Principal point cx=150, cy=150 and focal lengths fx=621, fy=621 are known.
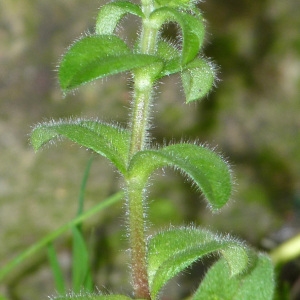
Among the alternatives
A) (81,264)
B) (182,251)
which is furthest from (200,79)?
(81,264)

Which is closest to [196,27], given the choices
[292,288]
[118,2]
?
[118,2]

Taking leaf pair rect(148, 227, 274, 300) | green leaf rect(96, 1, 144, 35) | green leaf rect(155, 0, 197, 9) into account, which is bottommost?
leaf pair rect(148, 227, 274, 300)

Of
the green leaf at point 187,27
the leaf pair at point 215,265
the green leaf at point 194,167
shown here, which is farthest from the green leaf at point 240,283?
the green leaf at point 187,27

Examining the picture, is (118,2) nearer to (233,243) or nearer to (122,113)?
(233,243)

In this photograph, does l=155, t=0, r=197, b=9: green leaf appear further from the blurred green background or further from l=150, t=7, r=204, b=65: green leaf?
the blurred green background

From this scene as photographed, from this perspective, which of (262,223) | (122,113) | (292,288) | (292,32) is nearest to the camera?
(292,288)

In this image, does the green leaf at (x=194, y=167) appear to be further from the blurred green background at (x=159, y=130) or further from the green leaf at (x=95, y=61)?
the blurred green background at (x=159, y=130)

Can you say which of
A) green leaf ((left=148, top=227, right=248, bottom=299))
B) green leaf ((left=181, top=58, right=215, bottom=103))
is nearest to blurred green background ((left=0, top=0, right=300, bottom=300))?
green leaf ((left=148, top=227, right=248, bottom=299))
